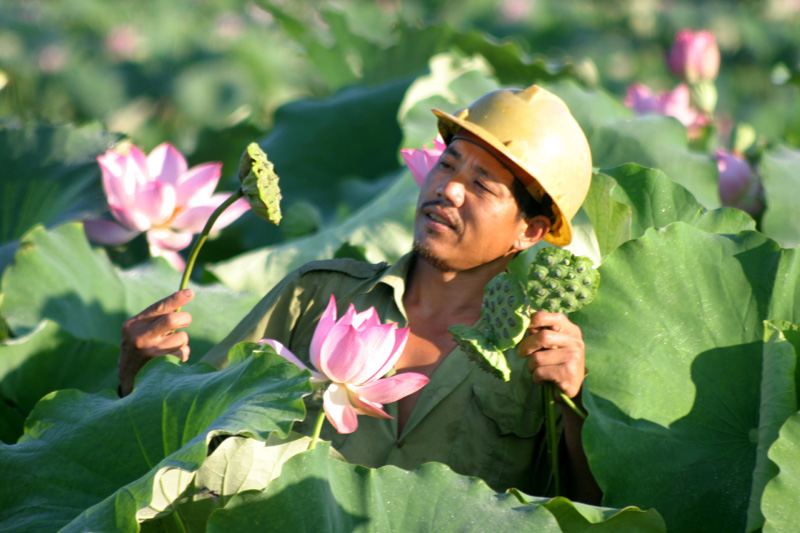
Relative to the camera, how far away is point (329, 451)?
144cm

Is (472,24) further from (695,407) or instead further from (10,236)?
(695,407)

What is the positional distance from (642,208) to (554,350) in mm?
530

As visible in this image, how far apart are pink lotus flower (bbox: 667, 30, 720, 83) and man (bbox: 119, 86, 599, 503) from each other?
193cm

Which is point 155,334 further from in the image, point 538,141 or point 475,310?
point 538,141

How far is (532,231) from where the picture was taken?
1706 millimetres

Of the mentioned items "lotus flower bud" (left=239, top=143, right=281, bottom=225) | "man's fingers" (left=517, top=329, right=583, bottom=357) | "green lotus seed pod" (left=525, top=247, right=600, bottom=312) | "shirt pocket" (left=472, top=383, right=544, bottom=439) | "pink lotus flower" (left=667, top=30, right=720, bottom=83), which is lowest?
"pink lotus flower" (left=667, top=30, right=720, bottom=83)

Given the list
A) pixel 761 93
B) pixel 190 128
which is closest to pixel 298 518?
pixel 190 128

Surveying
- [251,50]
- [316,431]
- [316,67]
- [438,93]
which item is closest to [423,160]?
[316,431]

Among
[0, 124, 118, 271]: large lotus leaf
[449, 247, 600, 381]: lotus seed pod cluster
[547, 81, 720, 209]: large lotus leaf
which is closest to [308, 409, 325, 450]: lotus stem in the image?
[449, 247, 600, 381]: lotus seed pod cluster

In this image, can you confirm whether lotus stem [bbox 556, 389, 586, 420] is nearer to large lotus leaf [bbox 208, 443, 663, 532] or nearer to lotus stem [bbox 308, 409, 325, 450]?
large lotus leaf [bbox 208, 443, 663, 532]

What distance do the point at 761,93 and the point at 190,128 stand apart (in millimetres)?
4064

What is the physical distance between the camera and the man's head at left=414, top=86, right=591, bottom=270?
62.7 inches

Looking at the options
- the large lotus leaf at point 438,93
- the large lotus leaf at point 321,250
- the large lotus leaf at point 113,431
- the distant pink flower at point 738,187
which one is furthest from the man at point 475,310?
the distant pink flower at point 738,187

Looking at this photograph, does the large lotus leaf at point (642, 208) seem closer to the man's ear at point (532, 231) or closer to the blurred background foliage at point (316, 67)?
the man's ear at point (532, 231)
